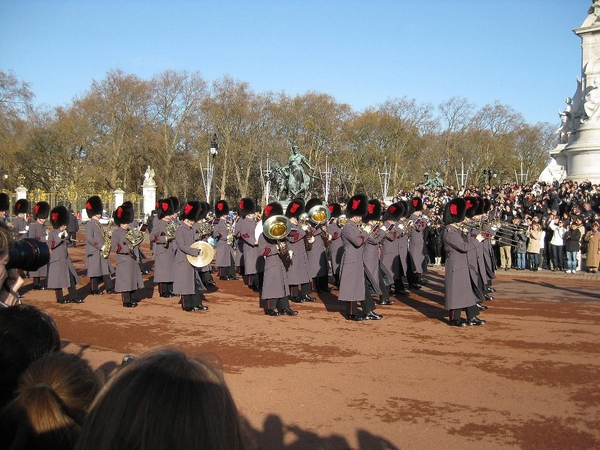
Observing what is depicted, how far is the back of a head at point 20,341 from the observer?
2.10 meters

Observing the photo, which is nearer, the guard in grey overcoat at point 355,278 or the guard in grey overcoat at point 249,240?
the guard in grey overcoat at point 355,278

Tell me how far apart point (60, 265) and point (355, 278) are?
5507mm

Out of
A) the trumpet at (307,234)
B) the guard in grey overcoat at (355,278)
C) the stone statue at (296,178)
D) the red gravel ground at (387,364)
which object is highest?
Result: the stone statue at (296,178)

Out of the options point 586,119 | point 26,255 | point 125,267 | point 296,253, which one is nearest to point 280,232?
point 296,253

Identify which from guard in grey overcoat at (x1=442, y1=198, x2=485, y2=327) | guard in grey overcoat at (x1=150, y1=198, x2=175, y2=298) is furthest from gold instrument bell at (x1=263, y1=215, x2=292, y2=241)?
guard in grey overcoat at (x1=442, y1=198, x2=485, y2=327)

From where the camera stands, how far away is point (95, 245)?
11.9 m

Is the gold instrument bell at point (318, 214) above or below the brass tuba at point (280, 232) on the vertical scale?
above

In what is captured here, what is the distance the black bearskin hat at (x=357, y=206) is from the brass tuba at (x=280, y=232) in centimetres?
116

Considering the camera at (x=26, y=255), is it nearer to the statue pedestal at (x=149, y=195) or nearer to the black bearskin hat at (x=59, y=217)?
the black bearskin hat at (x=59, y=217)

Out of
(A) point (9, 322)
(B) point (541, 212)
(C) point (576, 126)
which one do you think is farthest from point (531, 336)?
(C) point (576, 126)

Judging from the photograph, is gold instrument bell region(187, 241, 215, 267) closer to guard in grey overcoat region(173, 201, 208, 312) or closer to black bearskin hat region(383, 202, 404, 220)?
guard in grey overcoat region(173, 201, 208, 312)

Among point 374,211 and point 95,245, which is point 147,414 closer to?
point 374,211

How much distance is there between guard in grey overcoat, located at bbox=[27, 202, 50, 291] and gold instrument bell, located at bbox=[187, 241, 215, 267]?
387 centimetres

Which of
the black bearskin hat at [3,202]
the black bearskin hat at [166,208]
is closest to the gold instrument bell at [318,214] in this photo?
the black bearskin hat at [166,208]
